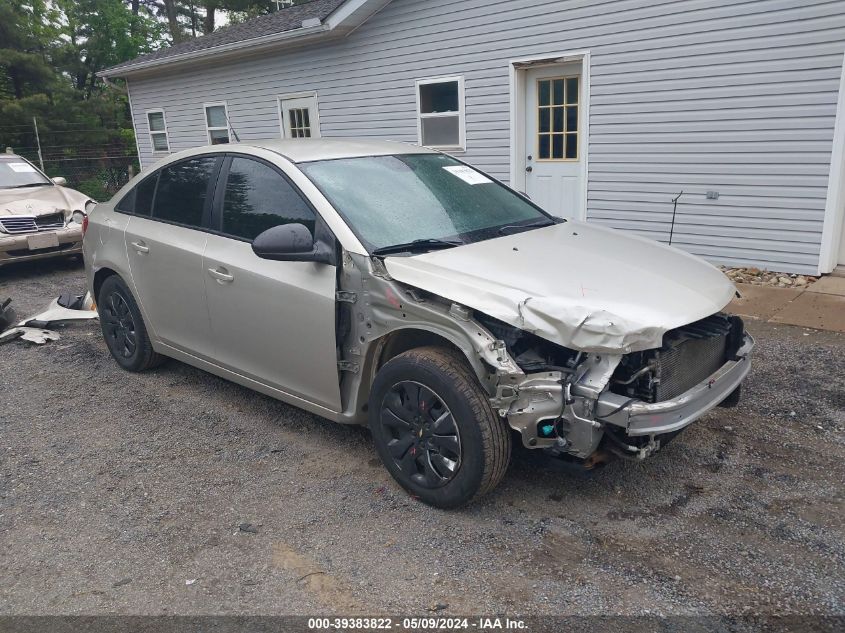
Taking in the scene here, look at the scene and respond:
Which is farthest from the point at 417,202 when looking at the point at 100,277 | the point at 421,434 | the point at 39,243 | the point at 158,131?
the point at 158,131

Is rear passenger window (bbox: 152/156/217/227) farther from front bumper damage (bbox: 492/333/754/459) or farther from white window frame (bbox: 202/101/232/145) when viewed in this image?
white window frame (bbox: 202/101/232/145)

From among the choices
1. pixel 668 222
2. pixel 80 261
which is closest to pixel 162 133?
pixel 80 261

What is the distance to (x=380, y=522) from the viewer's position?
10.5ft

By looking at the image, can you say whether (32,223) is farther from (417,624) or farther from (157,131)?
(157,131)

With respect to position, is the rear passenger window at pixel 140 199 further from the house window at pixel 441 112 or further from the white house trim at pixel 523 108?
the house window at pixel 441 112

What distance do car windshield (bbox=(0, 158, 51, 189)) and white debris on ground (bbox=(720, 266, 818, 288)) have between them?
9215mm

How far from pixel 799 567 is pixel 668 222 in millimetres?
6117

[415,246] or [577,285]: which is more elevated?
[415,246]

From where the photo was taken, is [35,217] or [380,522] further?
[35,217]

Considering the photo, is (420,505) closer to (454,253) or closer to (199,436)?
(454,253)

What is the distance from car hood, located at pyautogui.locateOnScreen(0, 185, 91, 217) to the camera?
8.69 meters

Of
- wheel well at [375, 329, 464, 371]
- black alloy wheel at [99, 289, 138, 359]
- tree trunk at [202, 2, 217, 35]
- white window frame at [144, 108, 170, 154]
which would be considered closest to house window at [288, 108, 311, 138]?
white window frame at [144, 108, 170, 154]

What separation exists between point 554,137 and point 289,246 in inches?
258

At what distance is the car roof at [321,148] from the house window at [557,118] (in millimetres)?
4911
